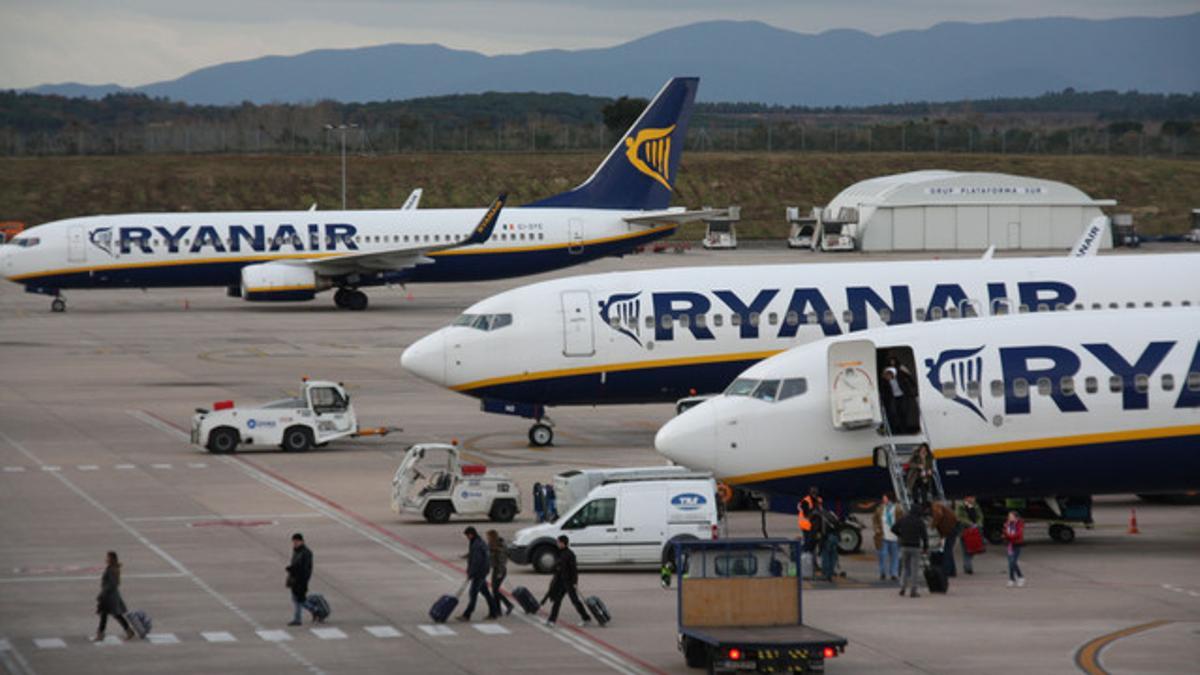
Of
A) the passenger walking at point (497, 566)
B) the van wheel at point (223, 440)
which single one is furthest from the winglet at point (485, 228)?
the passenger walking at point (497, 566)

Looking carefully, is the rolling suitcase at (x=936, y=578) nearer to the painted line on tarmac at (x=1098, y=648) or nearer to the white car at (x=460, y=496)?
the painted line on tarmac at (x=1098, y=648)

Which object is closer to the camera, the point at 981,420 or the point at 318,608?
the point at 318,608

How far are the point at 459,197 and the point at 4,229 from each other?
40.0 m

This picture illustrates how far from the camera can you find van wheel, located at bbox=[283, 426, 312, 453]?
165 ft

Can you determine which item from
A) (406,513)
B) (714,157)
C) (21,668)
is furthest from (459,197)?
(21,668)

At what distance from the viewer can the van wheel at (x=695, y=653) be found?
26.9m

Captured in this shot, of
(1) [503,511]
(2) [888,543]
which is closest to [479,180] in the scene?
(1) [503,511]

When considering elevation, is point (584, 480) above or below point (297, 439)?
above

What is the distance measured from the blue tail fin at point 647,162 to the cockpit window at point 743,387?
48.6 metres

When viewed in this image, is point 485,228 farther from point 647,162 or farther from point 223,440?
point 223,440

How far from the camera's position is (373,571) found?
34.5m

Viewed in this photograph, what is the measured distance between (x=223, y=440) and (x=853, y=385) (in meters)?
20.3

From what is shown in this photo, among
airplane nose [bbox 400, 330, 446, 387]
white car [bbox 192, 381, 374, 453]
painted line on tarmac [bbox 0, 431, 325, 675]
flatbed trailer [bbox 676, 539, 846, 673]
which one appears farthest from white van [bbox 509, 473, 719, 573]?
white car [bbox 192, 381, 374, 453]

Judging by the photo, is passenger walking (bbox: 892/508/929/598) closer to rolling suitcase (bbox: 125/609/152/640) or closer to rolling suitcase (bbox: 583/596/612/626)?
rolling suitcase (bbox: 583/596/612/626)
